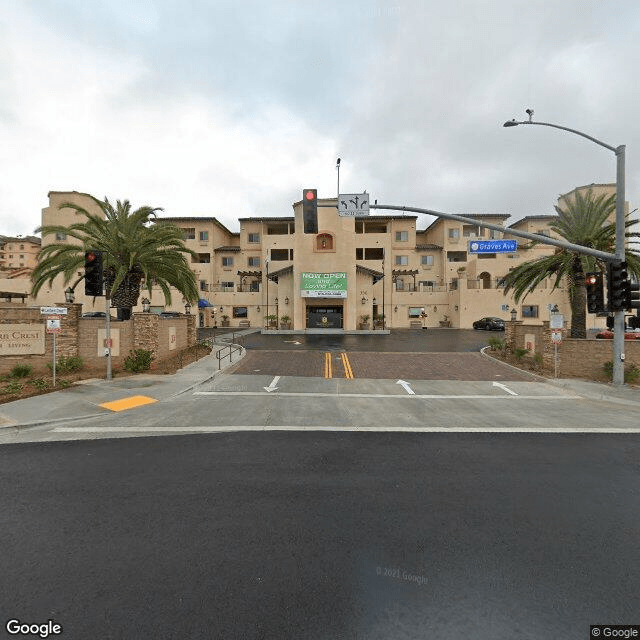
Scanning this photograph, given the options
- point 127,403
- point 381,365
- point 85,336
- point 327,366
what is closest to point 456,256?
point 381,365

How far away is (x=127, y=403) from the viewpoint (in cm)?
1054

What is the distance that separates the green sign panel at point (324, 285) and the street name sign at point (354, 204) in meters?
27.3

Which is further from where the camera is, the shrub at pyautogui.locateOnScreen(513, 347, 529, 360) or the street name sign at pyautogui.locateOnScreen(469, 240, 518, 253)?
the shrub at pyautogui.locateOnScreen(513, 347, 529, 360)

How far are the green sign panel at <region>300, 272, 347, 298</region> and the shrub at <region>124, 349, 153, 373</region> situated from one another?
23799 millimetres

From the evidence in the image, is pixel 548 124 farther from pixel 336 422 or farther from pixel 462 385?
pixel 336 422

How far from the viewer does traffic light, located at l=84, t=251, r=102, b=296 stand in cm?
1252

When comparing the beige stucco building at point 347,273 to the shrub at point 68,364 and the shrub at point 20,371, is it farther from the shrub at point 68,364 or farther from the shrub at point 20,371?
the shrub at point 20,371

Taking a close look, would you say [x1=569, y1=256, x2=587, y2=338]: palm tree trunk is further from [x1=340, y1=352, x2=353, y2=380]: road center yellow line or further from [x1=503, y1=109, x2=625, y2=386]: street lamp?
[x1=340, y1=352, x2=353, y2=380]: road center yellow line

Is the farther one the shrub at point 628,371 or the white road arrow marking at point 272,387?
the shrub at point 628,371

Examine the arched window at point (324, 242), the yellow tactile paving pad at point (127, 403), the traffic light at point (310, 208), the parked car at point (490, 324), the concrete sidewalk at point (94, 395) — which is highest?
the arched window at point (324, 242)

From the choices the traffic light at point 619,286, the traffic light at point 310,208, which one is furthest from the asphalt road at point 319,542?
the traffic light at point 619,286

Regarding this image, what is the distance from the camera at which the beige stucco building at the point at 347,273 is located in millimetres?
38938

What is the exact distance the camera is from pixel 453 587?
3.43 meters

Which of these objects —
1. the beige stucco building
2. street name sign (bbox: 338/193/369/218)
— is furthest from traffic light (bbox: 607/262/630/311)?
the beige stucco building
